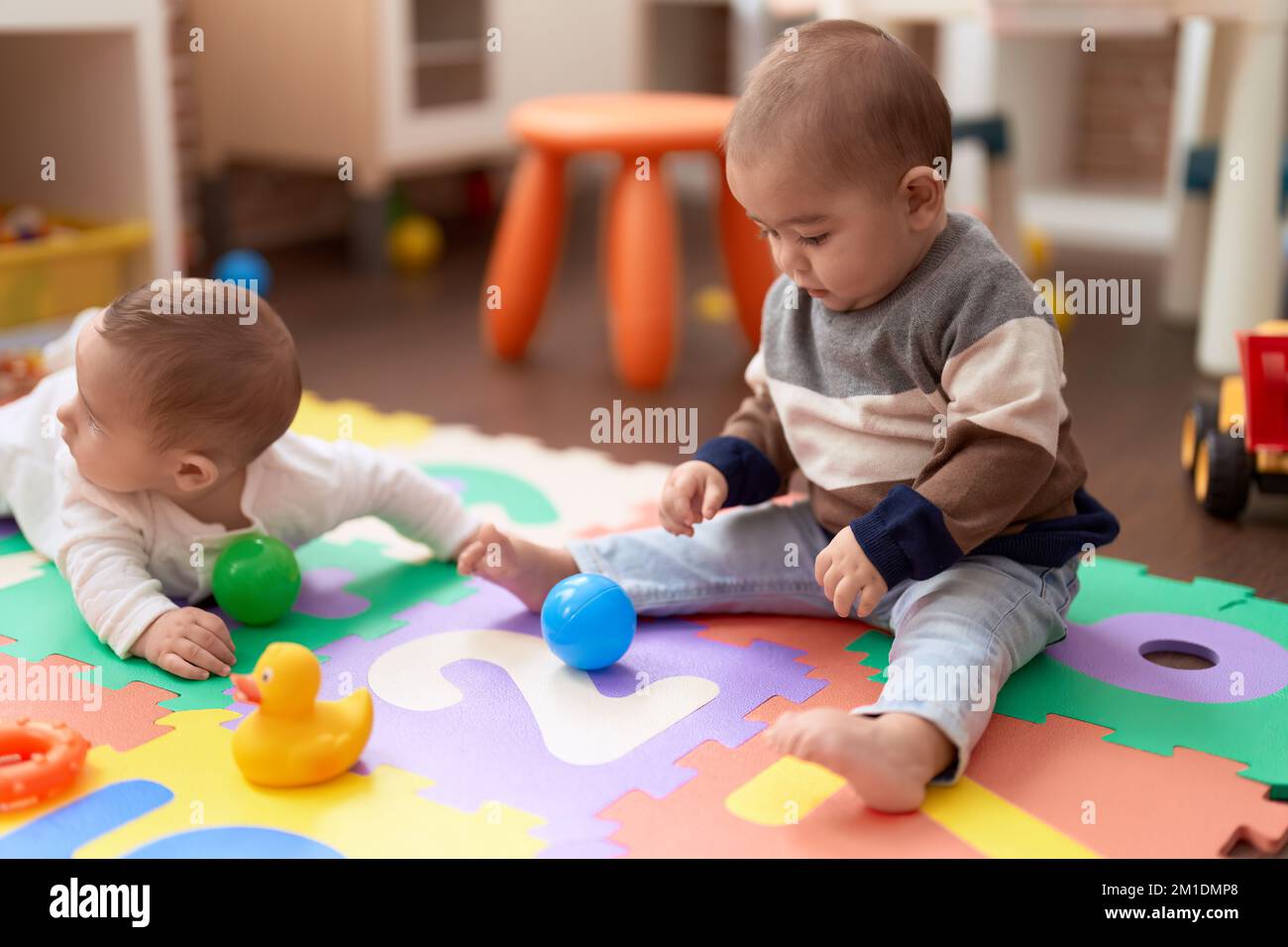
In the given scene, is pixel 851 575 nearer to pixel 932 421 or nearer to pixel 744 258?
pixel 932 421

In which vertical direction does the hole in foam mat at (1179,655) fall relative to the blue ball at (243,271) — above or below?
Answer: below

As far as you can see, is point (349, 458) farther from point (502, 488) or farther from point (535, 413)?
point (535, 413)

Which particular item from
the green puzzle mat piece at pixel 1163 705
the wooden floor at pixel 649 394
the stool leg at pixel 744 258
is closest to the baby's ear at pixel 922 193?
the green puzzle mat piece at pixel 1163 705

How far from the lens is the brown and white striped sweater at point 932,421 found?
3.02 feet

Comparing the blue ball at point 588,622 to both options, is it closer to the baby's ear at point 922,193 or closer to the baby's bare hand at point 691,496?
the baby's bare hand at point 691,496

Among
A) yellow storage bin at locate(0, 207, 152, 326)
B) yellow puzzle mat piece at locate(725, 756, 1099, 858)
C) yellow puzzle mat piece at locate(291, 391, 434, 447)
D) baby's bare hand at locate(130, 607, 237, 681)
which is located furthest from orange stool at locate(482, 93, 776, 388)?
yellow puzzle mat piece at locate(725, 756, 1099, 858)

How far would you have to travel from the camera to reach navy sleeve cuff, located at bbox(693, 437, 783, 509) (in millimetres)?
1096

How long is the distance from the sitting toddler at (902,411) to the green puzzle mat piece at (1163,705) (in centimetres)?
3

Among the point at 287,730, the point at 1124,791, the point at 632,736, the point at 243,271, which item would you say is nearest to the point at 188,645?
the point at 287,730

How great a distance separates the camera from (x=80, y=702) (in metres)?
0.96

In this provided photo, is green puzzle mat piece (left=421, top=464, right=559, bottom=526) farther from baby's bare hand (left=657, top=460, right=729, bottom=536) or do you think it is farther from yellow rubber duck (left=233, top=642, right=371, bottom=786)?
yellow rubber duck (left=233, top=642, right=371, bottom=786)

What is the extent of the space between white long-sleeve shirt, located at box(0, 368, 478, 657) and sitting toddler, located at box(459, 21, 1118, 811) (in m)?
0.14

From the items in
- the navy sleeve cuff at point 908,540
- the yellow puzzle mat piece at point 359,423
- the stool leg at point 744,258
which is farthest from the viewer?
the stool leg at point 744,258

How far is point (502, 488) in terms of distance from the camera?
4.66 ft
